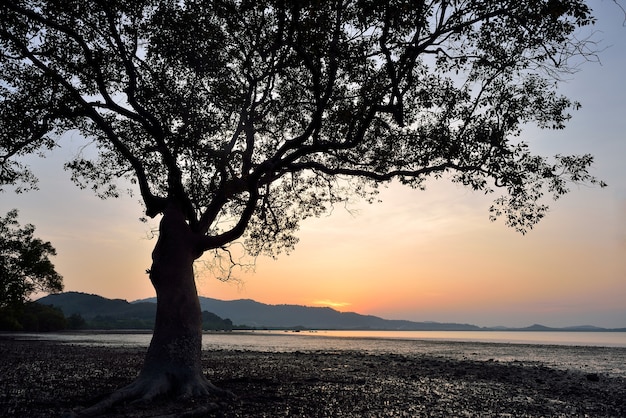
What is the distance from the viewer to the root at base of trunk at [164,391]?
36.1 feet

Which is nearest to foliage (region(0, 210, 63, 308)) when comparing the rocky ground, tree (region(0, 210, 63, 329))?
tree (region(0, 210, 63, 329))

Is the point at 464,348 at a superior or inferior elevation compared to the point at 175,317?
inferior

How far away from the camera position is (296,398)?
1272 centimetres

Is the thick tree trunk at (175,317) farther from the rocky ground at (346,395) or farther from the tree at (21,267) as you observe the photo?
the tree at (21,267)

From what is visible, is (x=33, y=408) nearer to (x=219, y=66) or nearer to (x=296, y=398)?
(x=296, y=398)

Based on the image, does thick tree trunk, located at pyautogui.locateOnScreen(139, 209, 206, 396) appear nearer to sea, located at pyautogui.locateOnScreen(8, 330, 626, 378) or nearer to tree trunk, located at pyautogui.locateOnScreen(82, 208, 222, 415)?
tree trunk, located at pyautogui.locateOnScreen(82, 208, 222, 415)

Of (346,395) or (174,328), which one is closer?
(174,328)

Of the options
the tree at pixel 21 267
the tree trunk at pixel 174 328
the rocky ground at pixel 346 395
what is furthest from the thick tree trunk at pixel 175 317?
the tree at pixel 21 267

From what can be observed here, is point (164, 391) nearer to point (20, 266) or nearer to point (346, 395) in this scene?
point (346, 395)

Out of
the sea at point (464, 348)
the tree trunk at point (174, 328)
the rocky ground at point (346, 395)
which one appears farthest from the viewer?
the sea at point (464, 348)

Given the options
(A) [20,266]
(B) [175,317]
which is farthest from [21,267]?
(B) [175,317]

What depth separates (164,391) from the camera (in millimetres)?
12281

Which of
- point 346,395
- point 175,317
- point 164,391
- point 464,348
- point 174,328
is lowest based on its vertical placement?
point 464,348

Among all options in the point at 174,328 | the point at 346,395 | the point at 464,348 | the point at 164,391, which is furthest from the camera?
the point at 464,348
